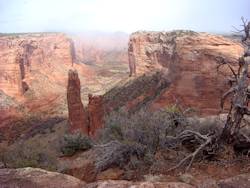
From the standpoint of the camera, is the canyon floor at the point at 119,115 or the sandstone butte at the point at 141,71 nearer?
the canyon floor at the point at 119,115

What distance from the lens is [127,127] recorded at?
24.5ft

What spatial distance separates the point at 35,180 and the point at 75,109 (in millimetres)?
25312

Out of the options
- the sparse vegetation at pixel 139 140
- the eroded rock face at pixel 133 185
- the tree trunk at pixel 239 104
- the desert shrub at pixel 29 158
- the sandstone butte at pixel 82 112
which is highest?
the tree trunk at pixel 239 104

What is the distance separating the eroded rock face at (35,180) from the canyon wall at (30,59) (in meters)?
56.3

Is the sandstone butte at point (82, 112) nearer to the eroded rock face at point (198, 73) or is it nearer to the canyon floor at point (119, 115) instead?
the canyon floor at point (119, 115)

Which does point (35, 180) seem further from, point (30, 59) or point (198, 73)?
point (30, 59)

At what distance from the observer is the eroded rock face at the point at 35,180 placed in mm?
4844

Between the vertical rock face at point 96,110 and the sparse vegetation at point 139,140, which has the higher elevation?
the sparse vegetation at point 139,140

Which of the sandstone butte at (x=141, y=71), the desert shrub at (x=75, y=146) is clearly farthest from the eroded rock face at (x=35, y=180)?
the desert shrub at (x=75, y=146)

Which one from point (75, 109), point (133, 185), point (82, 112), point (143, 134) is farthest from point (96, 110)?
point (133, 185)

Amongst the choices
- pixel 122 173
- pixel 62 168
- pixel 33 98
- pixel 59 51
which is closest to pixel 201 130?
pixel 122 173

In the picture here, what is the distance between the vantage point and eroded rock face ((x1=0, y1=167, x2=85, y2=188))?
4.84m

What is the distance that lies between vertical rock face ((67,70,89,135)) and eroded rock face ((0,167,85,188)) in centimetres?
Result: 2304

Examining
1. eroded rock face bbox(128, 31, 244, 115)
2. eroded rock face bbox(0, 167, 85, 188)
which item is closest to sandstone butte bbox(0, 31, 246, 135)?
eroded rock face bbox(128, 31, 244, 115)
